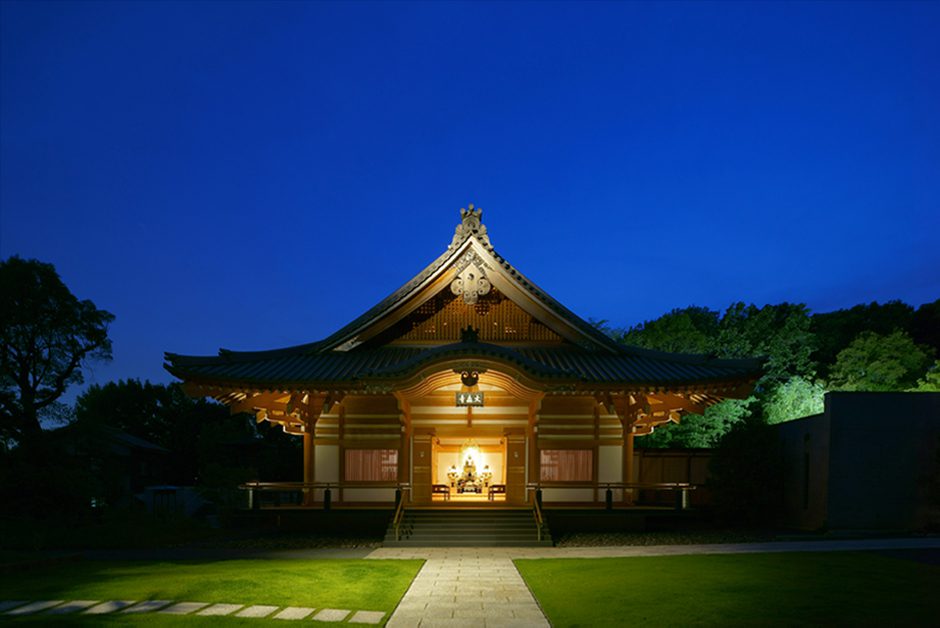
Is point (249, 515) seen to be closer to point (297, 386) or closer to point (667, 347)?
point (297, 386)

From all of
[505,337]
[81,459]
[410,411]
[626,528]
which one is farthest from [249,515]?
[81,459]

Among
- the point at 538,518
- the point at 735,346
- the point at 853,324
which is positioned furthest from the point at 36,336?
the point at 853,324

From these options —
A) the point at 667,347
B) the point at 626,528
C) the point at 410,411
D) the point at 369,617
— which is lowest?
the point at 626,528

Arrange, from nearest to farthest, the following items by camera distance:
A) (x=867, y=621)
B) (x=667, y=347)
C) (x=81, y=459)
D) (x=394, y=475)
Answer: (x=867, y=621) → (x=394, y=475) → (x=81, y=459) → (x=667, y=347)

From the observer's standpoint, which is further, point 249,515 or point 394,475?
point 394,475

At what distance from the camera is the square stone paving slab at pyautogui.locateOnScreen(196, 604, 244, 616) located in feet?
34.9

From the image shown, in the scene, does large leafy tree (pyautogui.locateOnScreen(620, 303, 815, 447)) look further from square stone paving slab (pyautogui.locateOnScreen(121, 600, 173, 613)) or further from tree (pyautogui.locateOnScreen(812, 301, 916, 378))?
square stone paving slab (pyautogui.locateOnScreen(121, 600, 173, 613))

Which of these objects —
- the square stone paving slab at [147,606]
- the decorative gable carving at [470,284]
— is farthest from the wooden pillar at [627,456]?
the square stone paving slab at [147,606]

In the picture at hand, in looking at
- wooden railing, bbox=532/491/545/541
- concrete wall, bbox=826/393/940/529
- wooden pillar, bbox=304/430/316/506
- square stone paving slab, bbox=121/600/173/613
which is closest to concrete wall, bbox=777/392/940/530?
concrete wall, bbox=826/393/940/529

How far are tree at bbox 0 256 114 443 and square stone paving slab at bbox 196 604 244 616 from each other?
29252mm

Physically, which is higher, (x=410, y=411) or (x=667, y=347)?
(x=667, y=347)

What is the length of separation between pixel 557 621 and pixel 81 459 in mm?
28599

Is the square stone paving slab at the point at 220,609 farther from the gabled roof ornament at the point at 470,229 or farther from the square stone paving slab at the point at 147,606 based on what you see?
the gabled roof ornament at the point at 470,229

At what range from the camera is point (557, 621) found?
33.8ft
